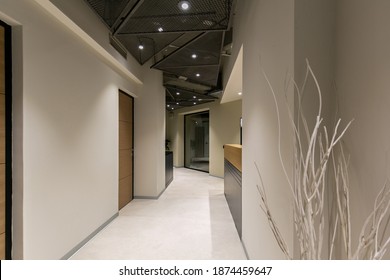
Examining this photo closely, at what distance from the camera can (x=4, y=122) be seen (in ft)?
6.02

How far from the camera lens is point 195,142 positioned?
1058cm

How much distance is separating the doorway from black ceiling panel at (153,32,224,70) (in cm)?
544

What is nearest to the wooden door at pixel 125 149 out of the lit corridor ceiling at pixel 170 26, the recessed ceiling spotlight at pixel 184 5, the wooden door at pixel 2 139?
the lit corridor ceiling at pixel 170 26

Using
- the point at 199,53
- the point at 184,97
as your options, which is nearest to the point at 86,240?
the point at 199,53

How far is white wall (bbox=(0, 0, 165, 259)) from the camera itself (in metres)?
1.90

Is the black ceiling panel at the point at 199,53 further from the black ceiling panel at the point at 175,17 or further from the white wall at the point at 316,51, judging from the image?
the white wall at the point at 316,51

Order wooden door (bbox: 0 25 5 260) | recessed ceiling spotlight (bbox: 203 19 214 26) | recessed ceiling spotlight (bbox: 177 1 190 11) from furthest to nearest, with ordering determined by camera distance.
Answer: recessed ceiling spotlight (bbox: 203 19 214 26) → recessed ceiling spotlight (bbox: 177 1 190 11) → wooden door (bbox: 0 25 5 260)

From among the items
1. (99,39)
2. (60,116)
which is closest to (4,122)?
(60,116)

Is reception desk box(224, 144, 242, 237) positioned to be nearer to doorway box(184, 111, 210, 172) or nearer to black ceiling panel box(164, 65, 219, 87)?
black ceiling panel box(164, 65, 219, 87)

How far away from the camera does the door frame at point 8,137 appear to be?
6.11 feet

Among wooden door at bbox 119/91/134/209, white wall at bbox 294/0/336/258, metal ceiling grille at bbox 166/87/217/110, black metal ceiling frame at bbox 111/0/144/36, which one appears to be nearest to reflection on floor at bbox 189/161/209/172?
metal ceiling grille at bbox 166/87/217/110

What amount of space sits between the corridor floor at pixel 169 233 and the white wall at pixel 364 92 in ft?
6.32

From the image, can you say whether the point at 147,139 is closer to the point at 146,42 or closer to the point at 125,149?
the point at 125,149

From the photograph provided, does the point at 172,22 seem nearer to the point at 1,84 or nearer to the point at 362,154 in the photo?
the point at 1,84
